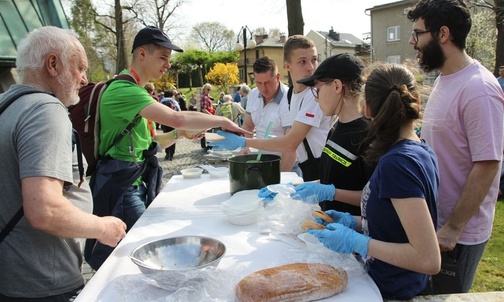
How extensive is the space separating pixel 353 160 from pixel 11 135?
4.81ft

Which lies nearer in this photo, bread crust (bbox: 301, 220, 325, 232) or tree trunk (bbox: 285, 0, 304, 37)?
bread crust (bbox: 301, 220, 325, 232)

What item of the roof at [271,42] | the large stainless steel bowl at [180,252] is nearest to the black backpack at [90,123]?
the large stainless steel bowl at [180,252]

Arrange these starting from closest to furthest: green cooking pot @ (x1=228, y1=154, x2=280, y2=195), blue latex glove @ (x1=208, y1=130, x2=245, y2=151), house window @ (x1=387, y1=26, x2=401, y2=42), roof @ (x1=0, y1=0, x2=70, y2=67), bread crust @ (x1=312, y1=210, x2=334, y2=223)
→ bread crust @ (x1=312, y1=210, x2=334, y2=223), green cooking pot @ (x1=228, y1=154, x2=280, y2=195), blue latex glove @ (x1=208, y1=130, x2=245, y2=151), roof @ (x1=0, y1=0, x2=70, y2=67), house window @ (x1=387, y1=26, x2=401, y2=42)

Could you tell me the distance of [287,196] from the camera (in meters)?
1.83

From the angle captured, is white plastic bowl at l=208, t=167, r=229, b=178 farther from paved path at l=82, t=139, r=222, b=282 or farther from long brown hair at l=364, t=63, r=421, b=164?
paved path at l=82, t=139, r=222, b=282

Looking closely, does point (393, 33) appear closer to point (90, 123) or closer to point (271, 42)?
point (271, 42)

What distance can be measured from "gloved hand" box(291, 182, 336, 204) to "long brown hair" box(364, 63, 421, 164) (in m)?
0.42

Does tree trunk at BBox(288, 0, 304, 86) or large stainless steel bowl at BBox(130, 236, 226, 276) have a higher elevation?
tree trunk at BBox(288, 0, 304, 86)

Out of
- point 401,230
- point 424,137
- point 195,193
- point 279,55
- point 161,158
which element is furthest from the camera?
point 279,55

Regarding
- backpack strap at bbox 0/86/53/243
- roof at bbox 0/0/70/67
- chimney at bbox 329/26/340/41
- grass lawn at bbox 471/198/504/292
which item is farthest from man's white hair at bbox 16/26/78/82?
chimney at bbox 329/26/340/41

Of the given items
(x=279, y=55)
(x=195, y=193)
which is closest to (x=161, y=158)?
(x=195, y=193)

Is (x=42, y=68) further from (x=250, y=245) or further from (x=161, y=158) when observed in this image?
(x=161, y=158)

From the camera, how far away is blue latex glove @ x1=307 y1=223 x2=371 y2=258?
1204 mm

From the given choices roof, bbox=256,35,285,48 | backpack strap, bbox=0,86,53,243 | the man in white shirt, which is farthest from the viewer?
roof, bbox=256,35,285,48
